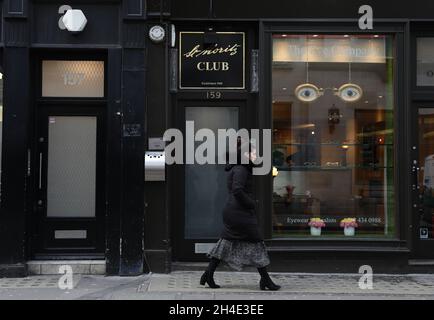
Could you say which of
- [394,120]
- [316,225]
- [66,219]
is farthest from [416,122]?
[66,219]

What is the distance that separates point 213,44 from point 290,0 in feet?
4.47

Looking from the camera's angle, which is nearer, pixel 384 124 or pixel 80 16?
pixel 80 16

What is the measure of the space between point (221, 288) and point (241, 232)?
2.86 ft

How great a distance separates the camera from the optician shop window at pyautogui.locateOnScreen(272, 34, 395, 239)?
9234 mm

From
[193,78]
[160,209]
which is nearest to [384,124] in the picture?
[193,78]

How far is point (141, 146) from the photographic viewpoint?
8.70 metres

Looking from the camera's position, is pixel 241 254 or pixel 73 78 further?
pixel 73 78

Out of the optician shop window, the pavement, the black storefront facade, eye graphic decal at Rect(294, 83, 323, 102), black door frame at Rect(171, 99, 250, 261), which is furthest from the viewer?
eye graphic decal at Rect(294, 83, 323, 102)

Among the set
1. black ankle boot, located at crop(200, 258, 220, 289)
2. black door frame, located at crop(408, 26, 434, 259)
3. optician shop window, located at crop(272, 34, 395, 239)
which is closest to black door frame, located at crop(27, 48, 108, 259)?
black ankle boot, located at crop(200, 258, 220, 289)

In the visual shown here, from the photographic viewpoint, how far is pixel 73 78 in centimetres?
909

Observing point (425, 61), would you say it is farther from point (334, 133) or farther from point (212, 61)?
point (212, 61)

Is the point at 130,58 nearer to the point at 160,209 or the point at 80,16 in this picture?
the point at 80,16

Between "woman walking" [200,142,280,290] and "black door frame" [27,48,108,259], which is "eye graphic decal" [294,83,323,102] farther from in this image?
"black door frame" [27,48,108,259]

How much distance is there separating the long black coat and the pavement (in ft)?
2.48
